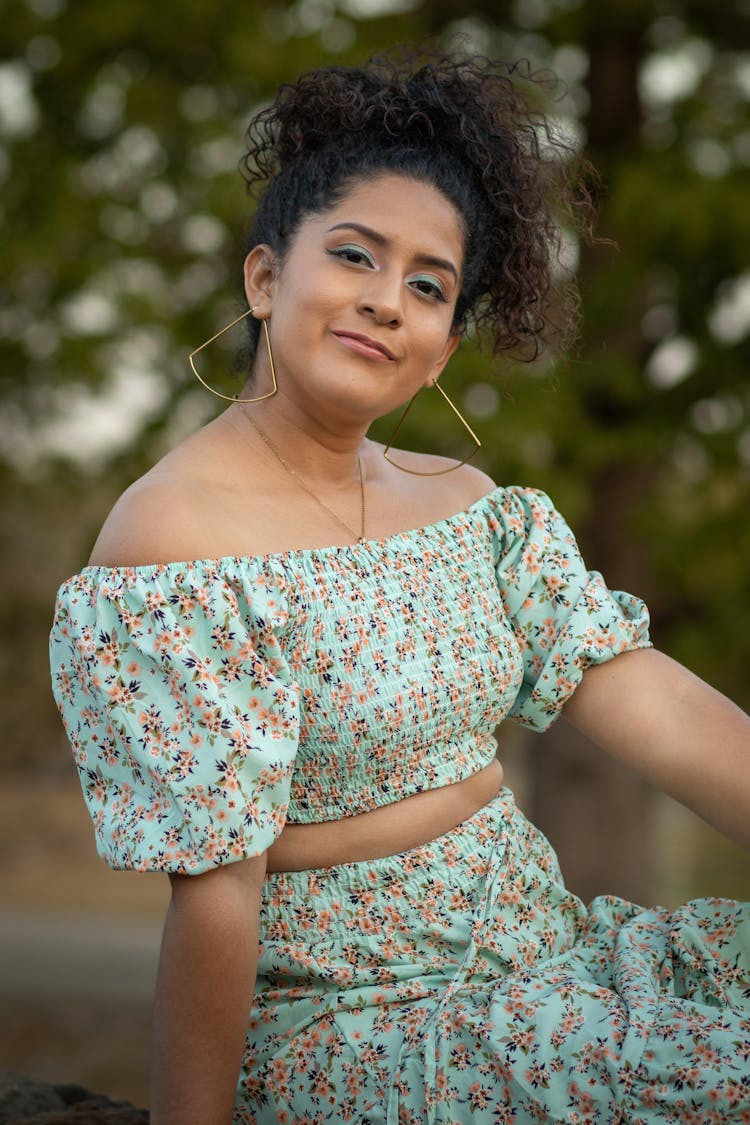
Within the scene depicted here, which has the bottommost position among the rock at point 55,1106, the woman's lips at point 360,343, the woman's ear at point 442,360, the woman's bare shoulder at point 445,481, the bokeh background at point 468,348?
the rock at point 55,1106

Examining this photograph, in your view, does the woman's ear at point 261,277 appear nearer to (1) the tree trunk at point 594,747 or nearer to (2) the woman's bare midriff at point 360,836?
(2) the woman's bare midriff at point 360,836

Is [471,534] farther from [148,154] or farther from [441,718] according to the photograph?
[148,154]

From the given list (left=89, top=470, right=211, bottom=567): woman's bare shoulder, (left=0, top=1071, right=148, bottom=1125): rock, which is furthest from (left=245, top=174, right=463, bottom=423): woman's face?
(left=0, top=1071, right=148, bottom=1125): rock

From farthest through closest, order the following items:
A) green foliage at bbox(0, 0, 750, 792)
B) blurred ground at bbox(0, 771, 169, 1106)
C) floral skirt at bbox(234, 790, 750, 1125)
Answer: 1. blurred ground at bbox(0, 771, 169, 1106)
2. green foliage at bbox(0, 0, 750, 792)
3. floral skirt at bbox(234, 790, 750, 1125)

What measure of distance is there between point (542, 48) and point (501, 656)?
204 inches

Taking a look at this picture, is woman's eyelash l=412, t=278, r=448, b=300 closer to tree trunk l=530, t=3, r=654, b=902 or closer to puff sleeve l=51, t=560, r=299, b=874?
puff sleeve l=51, t=560, r=299, b=874

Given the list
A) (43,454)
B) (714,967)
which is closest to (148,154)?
(43,454)

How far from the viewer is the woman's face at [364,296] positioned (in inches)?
80.4

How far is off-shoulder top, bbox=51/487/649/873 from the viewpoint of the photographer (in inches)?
68.9

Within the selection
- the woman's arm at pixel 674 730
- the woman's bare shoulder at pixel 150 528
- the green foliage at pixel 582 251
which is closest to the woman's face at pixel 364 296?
the woman's bare shoulder at pixel 150 528

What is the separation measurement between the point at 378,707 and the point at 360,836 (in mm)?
193

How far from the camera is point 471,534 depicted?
2.21 m

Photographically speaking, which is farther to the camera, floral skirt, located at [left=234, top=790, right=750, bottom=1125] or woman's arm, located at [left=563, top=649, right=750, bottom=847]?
woman's arm, located at [left=563, top=649, right=750, bottom=847]

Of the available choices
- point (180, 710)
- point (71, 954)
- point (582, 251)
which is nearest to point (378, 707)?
point (180, 710)
